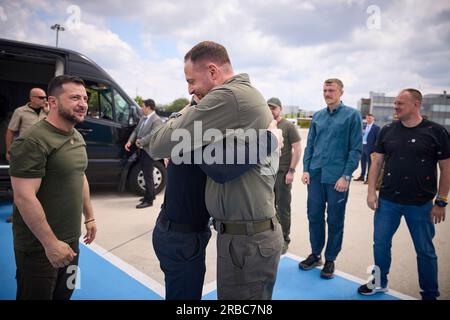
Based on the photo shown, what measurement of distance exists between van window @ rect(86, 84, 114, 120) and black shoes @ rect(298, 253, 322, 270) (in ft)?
14.6

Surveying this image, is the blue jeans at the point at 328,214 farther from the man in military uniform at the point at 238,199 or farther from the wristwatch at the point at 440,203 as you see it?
the man in military uniform at the point at 238,199

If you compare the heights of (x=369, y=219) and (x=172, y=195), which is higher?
(x=172, y=195)

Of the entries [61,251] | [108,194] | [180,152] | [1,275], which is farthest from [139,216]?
[180,152]

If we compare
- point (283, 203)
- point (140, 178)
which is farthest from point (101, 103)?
point (283, 203)

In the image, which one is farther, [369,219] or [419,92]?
[369,219]

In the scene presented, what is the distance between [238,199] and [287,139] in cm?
273

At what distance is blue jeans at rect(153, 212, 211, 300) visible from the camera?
1674 mm

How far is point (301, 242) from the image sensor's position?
13.8 ft

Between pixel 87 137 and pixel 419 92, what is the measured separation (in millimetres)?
5220

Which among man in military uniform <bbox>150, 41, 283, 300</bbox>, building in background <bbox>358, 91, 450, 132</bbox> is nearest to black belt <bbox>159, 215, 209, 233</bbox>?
man in military uniform <bbox>150, 41, 283, 300</bbox>

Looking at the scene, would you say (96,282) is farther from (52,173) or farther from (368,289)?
(368,289)
